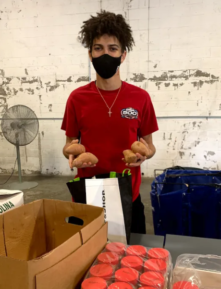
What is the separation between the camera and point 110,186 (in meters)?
0.98

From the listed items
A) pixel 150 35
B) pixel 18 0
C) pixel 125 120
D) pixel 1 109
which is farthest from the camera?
pixel 1 109

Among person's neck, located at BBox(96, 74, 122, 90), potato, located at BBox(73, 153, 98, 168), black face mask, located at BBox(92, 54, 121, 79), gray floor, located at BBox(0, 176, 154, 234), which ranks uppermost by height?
black face mask, located at BBox(92, 54, 121, 79)

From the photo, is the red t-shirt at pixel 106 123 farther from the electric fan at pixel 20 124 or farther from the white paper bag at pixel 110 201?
the electric fan at pixel 20 124

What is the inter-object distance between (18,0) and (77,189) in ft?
12.7

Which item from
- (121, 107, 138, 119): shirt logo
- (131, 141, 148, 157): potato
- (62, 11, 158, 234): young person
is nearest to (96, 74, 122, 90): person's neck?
(62, 11, 158, 234): young person

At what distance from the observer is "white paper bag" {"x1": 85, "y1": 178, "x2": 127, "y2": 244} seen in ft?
3.12

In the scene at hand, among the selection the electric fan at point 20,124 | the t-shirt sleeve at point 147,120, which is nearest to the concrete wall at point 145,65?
the electric fan at point 20,124

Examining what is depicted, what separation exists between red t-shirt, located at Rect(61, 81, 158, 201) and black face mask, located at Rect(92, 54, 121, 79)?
0.10 m

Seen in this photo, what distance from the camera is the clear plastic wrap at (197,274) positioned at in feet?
Result: 2.08

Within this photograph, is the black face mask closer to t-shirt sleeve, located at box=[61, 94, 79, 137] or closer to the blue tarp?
t-shirt sleeve, located at box=[61, 94, 79, 137]

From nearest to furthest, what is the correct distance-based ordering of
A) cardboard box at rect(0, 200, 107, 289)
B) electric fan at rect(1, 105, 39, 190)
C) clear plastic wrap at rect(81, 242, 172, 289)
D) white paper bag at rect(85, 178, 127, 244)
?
cardboard box at rect(0, 200, 107, 289) → clear plastic wrap at rect(81, 242, 172, 289) → white paper bag at rect(85, 178, 127, 244) → electric fan at rect(1, 105, 39, 190)

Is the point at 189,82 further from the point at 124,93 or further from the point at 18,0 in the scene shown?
the point at 18,0

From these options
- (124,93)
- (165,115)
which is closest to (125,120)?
(124,93)

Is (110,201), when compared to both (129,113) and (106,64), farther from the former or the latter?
(106,64)
